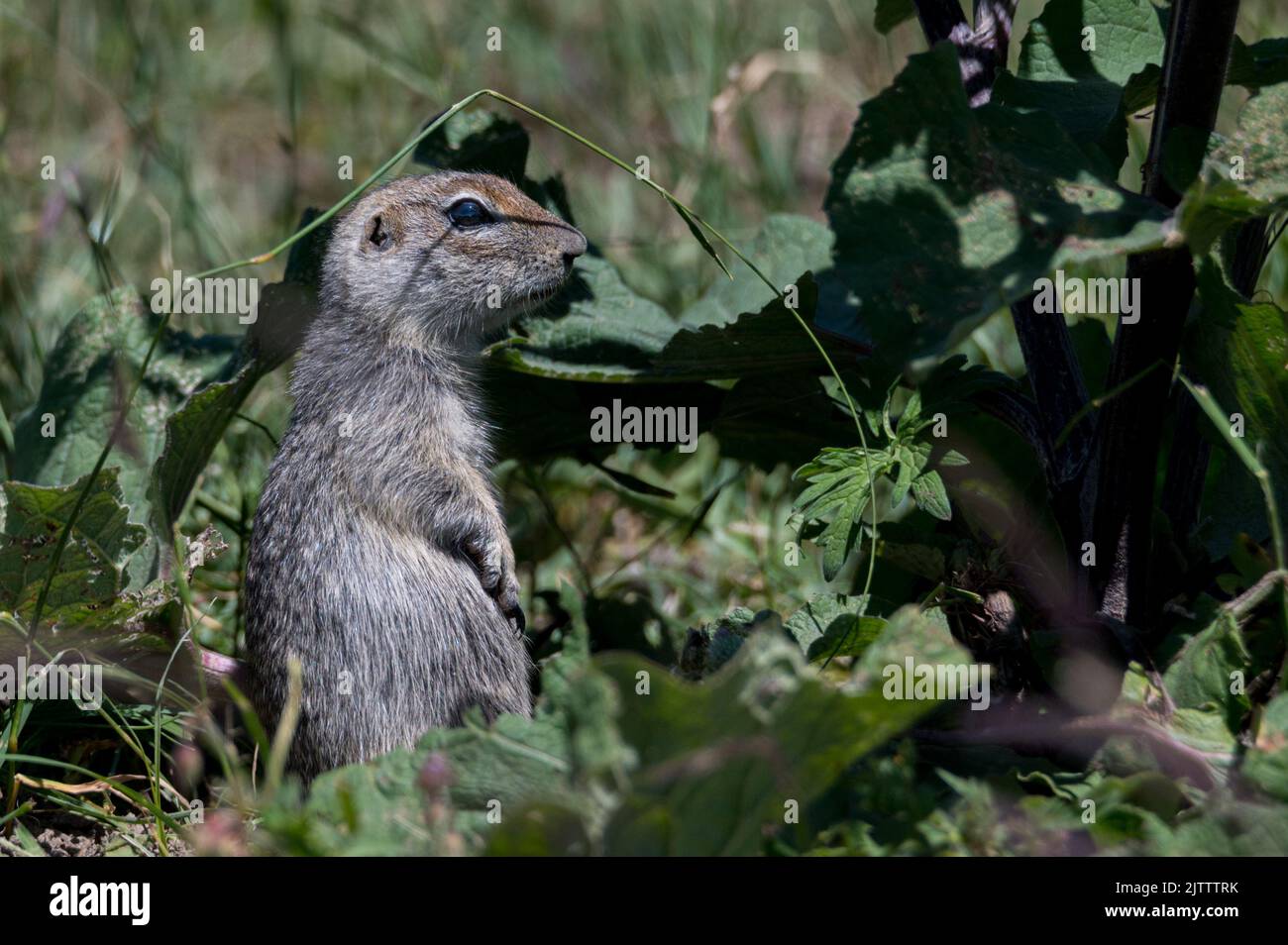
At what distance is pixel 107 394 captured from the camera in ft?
14.9

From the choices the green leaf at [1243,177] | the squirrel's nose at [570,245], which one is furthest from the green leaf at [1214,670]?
the squirrel's nose at [570,245]

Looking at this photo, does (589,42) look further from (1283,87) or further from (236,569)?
(1283,87)

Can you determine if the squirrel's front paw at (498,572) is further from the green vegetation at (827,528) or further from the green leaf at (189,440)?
the green leaf at (189,440)

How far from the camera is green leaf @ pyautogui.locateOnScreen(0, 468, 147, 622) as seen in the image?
12.3ft

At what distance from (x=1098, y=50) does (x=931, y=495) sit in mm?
1388

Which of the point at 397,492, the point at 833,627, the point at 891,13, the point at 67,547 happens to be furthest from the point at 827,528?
the point at 67,547

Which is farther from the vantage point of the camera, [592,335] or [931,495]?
[592,335]

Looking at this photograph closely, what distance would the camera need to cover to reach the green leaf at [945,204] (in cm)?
294

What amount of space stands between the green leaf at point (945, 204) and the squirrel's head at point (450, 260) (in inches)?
62.2

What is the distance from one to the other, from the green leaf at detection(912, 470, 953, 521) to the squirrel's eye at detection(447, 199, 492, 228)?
6.51 feet

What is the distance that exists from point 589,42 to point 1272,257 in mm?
5210

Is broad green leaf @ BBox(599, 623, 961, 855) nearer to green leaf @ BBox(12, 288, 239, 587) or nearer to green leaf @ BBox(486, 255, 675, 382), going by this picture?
green leaf @ BBox(486, 255, 675, 382)

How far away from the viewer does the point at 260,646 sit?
3779 millimetres

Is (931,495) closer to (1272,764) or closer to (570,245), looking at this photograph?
(1272,764)
